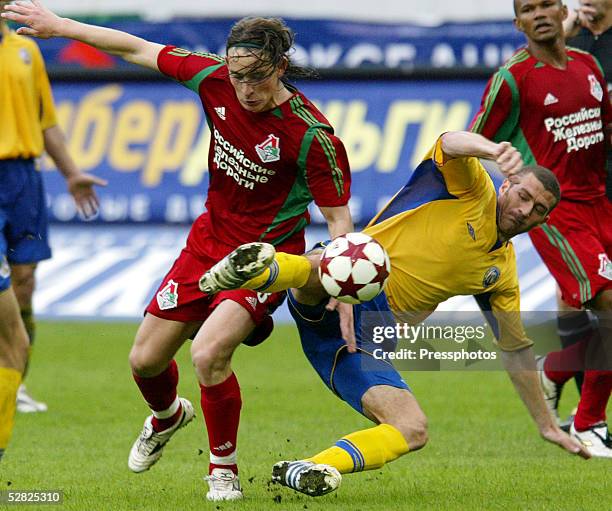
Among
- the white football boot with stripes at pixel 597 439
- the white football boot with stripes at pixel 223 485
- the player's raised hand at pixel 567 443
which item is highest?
the player's raised hand at pixel 567 443

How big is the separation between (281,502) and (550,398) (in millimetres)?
2920

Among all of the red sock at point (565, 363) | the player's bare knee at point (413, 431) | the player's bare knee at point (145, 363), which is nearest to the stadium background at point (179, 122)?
the red sock at point (565, 363)

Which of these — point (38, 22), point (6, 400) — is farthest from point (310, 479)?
point (38, 22)

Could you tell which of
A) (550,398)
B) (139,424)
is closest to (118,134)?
(139,424)

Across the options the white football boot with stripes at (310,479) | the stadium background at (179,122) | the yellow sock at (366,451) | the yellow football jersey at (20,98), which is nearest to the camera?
the white football boot with stripes at (310,479)

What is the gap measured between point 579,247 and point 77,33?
10.4 feet

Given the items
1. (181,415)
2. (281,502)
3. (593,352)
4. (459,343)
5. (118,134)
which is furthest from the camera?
(118,134)

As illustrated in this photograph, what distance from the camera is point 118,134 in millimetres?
15094

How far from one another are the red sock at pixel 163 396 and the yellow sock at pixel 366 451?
139 centimetres

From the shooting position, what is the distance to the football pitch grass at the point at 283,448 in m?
6.09

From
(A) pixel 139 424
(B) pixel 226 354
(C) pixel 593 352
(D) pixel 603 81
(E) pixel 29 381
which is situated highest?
(D) pixel 603 81

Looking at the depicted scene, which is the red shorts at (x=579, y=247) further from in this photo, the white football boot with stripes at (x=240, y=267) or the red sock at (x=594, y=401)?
the white football boot with stripes at (x=240, y=267)

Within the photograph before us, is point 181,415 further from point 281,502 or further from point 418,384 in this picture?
point 418,384

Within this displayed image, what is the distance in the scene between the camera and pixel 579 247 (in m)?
7.70
